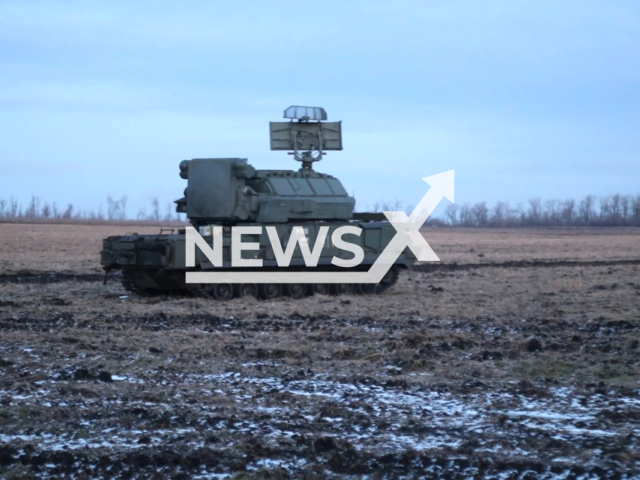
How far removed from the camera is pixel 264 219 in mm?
18062

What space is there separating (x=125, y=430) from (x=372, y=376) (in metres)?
3.12

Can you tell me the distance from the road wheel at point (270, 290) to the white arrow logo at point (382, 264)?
189 millimetres

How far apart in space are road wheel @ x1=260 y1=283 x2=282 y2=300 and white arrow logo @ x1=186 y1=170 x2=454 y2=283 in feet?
0.62

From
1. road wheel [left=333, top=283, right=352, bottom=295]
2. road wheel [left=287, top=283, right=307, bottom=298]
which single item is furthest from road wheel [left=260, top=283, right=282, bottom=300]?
road wheel [left=333, top=283, right=352, bottom=295]

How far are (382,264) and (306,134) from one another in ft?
10.9

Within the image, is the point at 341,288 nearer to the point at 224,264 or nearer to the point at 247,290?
the point at 247,290

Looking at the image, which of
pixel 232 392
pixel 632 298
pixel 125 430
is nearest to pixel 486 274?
pixel 632 298

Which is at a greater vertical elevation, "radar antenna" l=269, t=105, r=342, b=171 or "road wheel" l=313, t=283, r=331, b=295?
"radar antenna" l=269, t=105, r=342, b=171

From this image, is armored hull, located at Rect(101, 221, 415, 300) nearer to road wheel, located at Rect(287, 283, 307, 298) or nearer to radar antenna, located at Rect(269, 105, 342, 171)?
road wheel, located at Rect(287, 283, 307, 298)

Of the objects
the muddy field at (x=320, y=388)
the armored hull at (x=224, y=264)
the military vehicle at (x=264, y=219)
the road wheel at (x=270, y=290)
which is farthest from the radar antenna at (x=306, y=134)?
the muddy field at (x=320, y=388)

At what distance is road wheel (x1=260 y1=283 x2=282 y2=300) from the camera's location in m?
18.1

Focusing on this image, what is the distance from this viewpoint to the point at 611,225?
107188mm

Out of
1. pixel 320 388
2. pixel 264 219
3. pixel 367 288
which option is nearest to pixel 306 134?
pixel 264 219

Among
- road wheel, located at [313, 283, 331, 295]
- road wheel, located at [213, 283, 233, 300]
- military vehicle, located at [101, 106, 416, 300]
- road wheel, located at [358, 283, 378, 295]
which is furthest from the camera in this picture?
road wheel, located at [358, 283, 378, 295]
